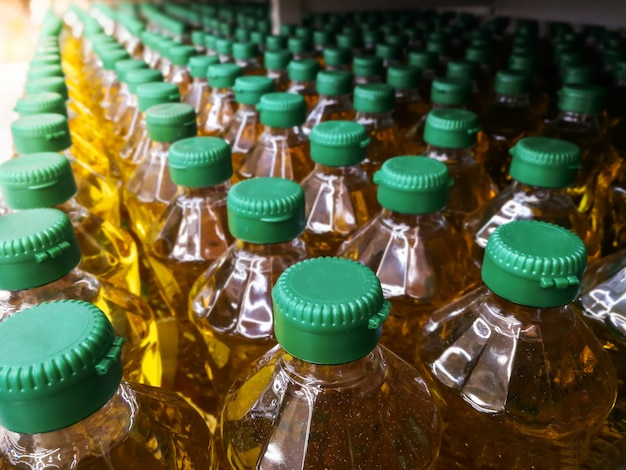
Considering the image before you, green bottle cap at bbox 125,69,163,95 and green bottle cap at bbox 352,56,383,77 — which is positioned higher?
green bottle cap at bbox 352,56,383,77

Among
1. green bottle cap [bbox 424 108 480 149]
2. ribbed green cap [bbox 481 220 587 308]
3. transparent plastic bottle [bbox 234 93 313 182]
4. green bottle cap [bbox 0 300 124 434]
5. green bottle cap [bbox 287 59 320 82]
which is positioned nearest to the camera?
green bottle cap [bbox 0 300 124 434]

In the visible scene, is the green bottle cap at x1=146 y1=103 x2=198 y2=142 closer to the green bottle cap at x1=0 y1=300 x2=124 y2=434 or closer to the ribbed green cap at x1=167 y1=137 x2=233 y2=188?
the ribbed green cap at x1=167 y1=137 x2=233 y2=188

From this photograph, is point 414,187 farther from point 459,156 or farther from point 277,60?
point 277,60

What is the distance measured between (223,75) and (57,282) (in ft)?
2.39

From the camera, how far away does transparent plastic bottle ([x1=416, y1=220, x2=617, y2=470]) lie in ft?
1.72

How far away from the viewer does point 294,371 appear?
0.52 metres

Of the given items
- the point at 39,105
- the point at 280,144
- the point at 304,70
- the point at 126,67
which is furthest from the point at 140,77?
the point at 280,144

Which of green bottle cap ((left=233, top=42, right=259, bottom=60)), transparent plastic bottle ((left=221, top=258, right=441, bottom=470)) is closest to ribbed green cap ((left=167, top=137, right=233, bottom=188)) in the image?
transparent plastic bottle ((left=221, top=258, right=441, bottom=470))

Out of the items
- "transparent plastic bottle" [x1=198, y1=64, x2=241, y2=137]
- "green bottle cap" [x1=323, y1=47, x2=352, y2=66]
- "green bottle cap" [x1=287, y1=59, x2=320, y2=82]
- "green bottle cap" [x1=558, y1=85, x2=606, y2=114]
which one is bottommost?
"transparent plastic bottle" [x1=198, y1=64, x2=241, y2=137]

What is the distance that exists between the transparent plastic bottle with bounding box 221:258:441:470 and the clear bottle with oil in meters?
0.34

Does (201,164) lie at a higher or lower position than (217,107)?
higher

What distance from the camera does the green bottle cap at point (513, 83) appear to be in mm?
1109

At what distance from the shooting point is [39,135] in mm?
932

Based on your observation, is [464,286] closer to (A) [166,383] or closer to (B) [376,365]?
(B) [376,365]
